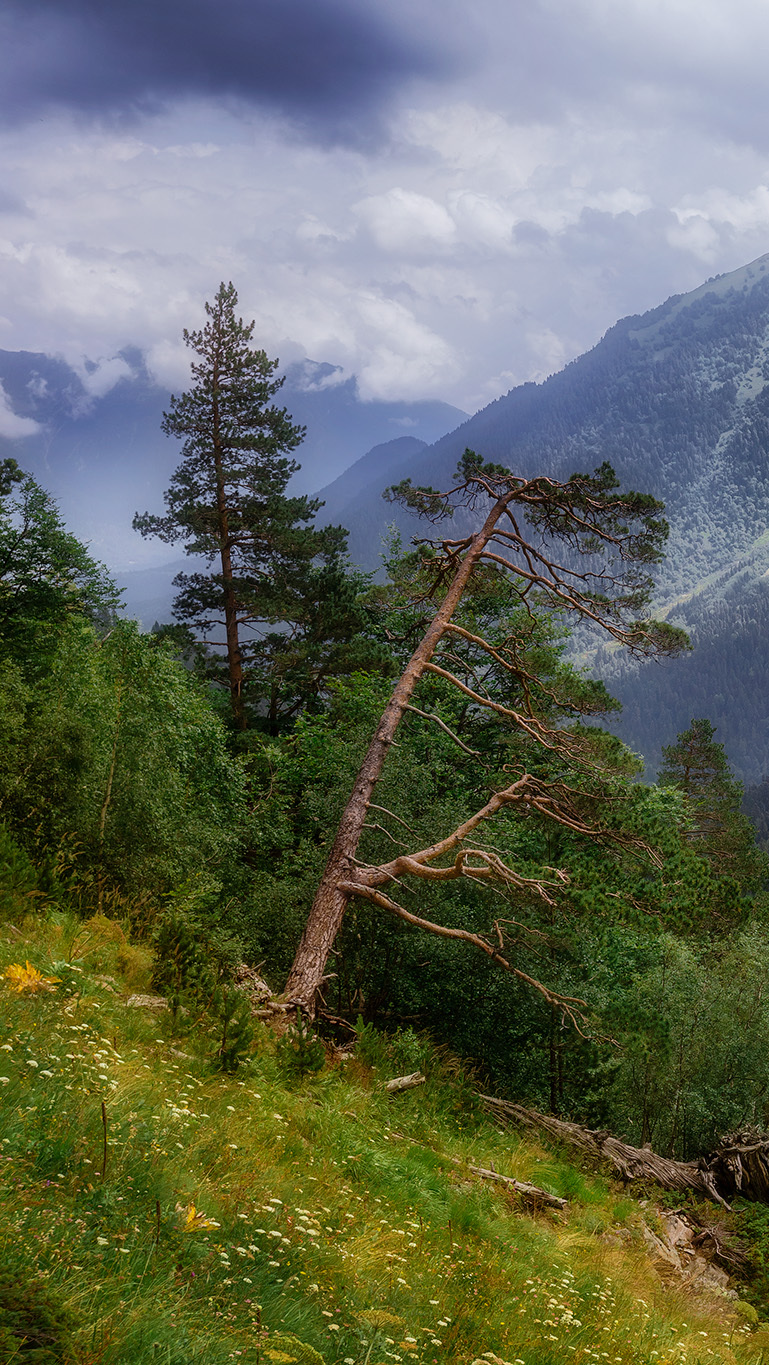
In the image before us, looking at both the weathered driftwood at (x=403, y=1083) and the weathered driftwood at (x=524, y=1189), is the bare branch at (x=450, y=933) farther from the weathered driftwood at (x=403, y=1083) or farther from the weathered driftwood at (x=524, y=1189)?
the weathered driftwood at (x=524, y=1189)

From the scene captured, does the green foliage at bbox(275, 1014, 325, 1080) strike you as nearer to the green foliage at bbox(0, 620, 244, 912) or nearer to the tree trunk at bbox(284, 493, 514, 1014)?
the tree trunk at bbox(284, 493, 514, 1014)

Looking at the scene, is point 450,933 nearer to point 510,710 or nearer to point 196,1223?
point 510,710

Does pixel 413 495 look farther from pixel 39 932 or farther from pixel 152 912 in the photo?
pixel 39 932

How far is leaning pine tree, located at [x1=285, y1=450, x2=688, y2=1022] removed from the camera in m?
10.9

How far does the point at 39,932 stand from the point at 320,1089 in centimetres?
315

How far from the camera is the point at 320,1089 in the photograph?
7648mm

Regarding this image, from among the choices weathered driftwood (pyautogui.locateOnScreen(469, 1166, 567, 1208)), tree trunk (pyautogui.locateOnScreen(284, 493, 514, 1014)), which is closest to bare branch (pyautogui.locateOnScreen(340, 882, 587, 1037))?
tree trunk (pyautogui.locateOnScreen(284, 493, 514, 1014))

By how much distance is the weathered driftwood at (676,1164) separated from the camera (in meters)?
10.8

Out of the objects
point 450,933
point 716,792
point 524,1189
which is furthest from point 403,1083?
point 716,792

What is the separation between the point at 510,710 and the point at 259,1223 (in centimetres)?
1096

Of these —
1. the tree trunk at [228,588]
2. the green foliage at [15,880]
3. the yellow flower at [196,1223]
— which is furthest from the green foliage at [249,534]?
the yellow flower at [196,1223]

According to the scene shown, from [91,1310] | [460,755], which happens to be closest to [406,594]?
[460,755]

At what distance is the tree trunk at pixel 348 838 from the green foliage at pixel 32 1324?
7.89 meters

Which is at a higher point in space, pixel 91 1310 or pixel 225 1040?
pixel 91 1310
